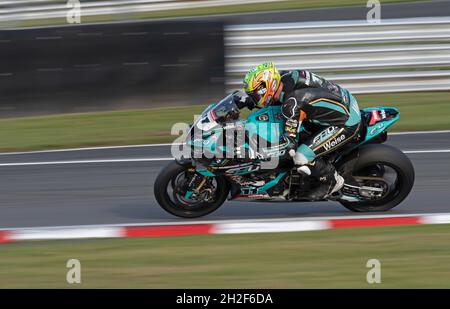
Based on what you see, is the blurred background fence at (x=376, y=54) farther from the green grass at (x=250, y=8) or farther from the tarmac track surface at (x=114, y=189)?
the green grass at (x=250, y=8)

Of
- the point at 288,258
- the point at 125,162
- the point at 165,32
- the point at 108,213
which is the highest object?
the point at 165,32

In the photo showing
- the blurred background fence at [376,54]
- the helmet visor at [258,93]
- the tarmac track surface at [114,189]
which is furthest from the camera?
the blurred background fence at [376,54]

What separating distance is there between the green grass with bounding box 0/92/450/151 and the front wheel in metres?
4.12

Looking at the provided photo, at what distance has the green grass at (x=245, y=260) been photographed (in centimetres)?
652

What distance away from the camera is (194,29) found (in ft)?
44.6

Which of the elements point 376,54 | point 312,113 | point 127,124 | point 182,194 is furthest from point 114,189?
point 376,54

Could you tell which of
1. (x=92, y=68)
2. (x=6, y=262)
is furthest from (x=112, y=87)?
(x=6, y=262)

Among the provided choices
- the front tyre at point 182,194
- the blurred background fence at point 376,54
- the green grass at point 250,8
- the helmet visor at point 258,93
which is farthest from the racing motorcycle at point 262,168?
the green grass at point 250,8

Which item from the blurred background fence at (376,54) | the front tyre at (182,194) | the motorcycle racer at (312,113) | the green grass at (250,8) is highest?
the green grass at (250,8)

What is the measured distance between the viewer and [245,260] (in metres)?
7.07

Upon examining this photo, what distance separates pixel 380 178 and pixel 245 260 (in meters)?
2.01

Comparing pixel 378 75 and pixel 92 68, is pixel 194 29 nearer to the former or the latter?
pixel 92 68
